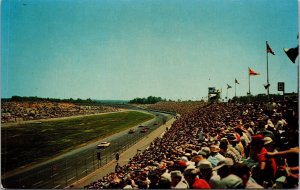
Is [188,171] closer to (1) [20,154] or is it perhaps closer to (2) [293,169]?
(2) [293,169]

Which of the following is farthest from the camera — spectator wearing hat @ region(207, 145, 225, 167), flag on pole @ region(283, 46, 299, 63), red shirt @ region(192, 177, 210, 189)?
flag on pole @ region(283, 46, 299, 63)

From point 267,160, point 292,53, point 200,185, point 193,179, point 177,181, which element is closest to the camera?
point 200,185

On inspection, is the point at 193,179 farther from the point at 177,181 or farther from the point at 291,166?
the point at 291,166

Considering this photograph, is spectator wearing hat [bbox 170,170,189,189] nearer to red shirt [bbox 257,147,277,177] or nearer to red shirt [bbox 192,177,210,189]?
red shirt [bbox 192,177,210,189]

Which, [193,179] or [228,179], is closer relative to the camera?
[228,179]

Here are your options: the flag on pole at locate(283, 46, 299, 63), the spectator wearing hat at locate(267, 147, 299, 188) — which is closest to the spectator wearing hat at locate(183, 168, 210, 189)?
the spectator wearing hat at locate(267, 147, 299, 188)

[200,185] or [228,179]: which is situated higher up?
[228,179]

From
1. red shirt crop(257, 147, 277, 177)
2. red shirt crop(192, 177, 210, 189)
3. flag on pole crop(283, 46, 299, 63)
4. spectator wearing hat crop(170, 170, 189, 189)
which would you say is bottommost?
spectator wearing hat crop(170, 170, 189, 189)

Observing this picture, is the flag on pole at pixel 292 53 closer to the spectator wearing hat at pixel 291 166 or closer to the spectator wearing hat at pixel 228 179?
the spectator wearing hat at pixel 291 166

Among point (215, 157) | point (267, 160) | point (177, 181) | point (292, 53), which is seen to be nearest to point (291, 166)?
point (267, 160)

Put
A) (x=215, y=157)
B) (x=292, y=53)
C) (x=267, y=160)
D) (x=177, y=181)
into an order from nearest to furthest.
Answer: (x=267, y=160)
(x=177, y=181)
(x=215, y=157)
(x=292, y=53)

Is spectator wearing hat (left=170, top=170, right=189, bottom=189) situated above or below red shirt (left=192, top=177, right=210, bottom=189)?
below

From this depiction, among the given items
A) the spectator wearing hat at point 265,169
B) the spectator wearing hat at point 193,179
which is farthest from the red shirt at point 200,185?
the spectator wearing hat at point 265,169

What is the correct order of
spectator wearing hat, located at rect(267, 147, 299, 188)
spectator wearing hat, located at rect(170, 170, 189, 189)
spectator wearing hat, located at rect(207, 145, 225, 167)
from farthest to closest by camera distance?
spectator wearing hat, located at rect(207, 145, 225, 167) < spectator wearing hat, located at rect(170, 170, 189, 189) < spectator wearing hat, located at rect(267, 147, 299, 188)
